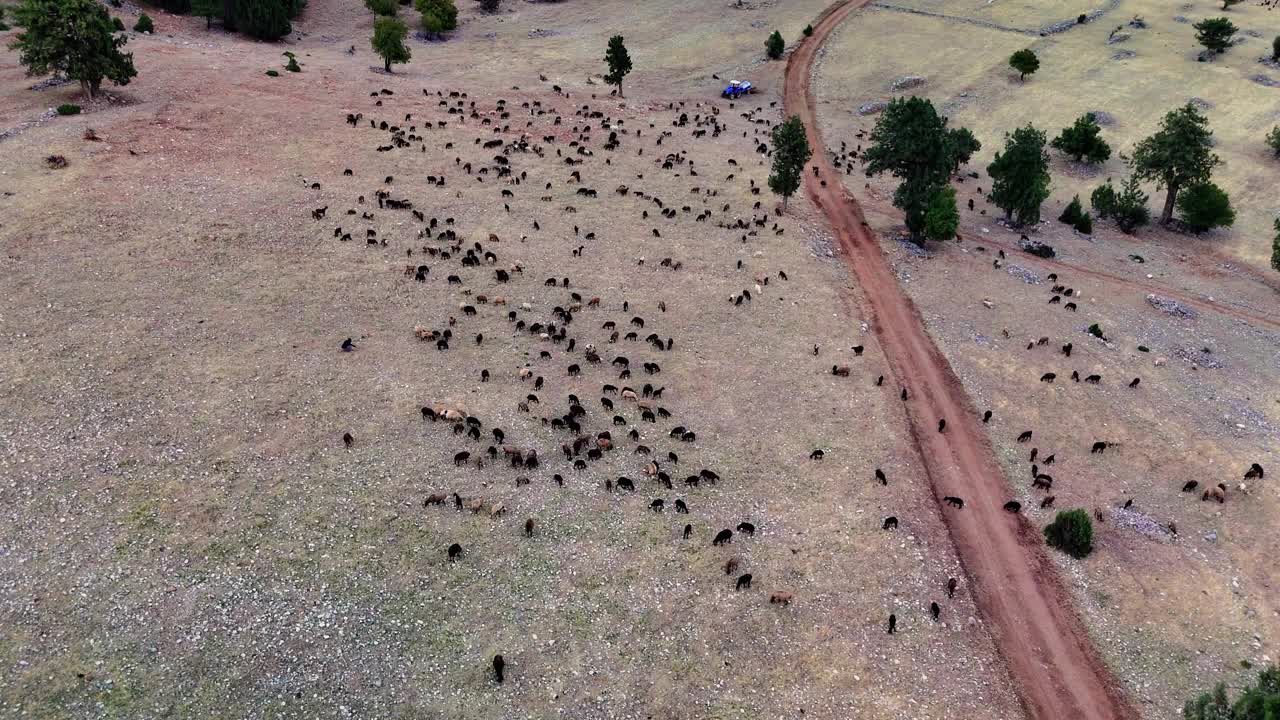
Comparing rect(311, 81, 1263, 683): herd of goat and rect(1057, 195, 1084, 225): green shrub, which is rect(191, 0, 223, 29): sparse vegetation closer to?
rect(311, 81, 1263, 683): herd of goat

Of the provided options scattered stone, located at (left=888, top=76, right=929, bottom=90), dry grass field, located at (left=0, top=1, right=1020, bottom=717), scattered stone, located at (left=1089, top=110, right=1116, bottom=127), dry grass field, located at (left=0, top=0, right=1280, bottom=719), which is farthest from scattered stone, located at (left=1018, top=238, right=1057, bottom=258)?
scattered stone, located at (left=888, top=76, right=929, bottom=90)

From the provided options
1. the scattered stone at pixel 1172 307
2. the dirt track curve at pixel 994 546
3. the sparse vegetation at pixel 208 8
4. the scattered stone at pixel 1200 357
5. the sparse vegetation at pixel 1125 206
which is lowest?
the dirt track curve at pixel 994 546

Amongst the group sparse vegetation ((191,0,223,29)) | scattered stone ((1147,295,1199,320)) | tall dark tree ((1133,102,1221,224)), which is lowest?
scattered stone ((1147,295,1199,320))

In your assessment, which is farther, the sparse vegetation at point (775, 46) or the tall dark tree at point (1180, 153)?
the sparse vegetation at point (775, 46)

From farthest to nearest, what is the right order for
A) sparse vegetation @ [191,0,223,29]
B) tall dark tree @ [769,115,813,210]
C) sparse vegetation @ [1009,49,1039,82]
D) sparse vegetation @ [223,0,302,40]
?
1. sparse vegetation @ [191,0,223,29]
2. sparse vegetation @ [223,0,302,40]
3. sparse vegetation @ [1009,49,1039,82]
4. tall dark tree @ [769,115,813,210]

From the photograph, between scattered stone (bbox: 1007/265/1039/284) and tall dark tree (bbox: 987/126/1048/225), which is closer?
scattered stone (bbox: 1007/265/1039/284)

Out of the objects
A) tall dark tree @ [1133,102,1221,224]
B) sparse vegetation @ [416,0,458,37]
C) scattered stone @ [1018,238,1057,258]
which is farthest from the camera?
sparse vegetation @ [416,0,458,37]

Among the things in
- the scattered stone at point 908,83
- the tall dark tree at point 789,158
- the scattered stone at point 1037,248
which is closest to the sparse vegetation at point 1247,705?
the scattered stone at point 1037,248

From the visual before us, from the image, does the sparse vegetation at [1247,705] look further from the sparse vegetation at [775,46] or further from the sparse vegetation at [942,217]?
the sparse vegetation at [775,46]
